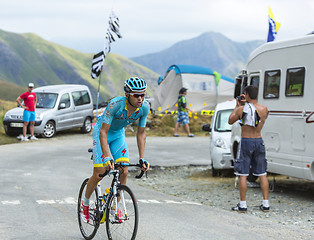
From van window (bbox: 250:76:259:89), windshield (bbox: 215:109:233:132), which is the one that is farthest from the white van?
van window (bbox: 250:76:259:89)

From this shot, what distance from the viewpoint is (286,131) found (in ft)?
35.8

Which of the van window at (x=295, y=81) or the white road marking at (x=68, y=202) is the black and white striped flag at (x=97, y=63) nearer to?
the van window at (x=295, y=81)

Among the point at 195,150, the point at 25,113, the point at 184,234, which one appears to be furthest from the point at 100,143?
the point at 25,113

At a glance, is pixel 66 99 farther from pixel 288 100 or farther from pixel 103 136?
pixel 103 136

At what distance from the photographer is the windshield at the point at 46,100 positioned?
23.5 metres

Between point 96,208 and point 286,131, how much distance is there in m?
5.24

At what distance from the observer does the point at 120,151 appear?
21.9 ft

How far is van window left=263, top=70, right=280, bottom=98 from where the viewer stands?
11352 millimetres

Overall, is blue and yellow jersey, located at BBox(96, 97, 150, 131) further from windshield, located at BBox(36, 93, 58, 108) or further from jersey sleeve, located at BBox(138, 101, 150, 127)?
windshield, located at BBox(36, 93, 58, 108)

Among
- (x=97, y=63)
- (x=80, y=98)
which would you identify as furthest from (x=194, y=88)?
(x=80, y=98)

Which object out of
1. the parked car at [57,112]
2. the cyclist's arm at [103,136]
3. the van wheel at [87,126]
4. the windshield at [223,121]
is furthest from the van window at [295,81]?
the van wheel at [87,126]

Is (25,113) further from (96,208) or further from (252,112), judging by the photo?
(96,208)

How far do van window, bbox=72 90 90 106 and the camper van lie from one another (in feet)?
44.5

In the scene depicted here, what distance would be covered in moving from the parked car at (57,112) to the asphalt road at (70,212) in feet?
18.4
